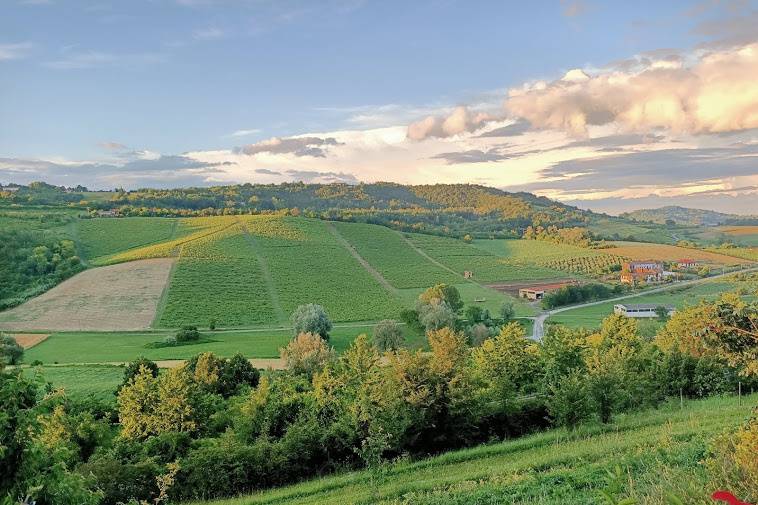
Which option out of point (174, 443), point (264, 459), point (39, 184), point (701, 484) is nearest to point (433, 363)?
point (264, 459)

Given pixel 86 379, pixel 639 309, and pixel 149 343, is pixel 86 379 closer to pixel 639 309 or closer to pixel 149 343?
pixel 149 343

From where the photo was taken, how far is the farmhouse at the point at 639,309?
75.4m

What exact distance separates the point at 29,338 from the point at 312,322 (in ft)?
98.6

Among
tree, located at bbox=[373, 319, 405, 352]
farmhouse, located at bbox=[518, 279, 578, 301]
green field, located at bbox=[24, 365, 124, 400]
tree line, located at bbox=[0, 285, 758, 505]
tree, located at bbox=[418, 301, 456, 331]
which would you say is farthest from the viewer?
farmhouse, located at bbox=[518, 279, 578, 301]

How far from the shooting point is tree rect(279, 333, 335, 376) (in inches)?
1773

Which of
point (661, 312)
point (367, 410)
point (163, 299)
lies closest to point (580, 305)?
point (661, 312)

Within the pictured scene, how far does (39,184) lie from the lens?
176 m

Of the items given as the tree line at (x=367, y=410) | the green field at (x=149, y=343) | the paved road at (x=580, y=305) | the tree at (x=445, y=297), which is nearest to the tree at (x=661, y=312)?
the paved road at (x=580, y=305)

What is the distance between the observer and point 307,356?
45.4m

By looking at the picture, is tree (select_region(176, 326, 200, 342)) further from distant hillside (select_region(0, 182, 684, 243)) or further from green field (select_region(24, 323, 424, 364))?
distant hillside (select_region(0, 182, 684, 243))

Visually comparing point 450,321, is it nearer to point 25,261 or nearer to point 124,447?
point 124,447

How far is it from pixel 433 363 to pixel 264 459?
8367 millimetres

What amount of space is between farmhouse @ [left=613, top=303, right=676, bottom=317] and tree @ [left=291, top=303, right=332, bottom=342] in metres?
39.4

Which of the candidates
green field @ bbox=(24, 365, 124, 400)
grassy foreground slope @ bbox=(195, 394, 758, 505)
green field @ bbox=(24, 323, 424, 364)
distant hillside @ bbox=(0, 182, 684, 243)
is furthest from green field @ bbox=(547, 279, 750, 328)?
distant hillside @ bbox=(0, 182, 684, 243)
